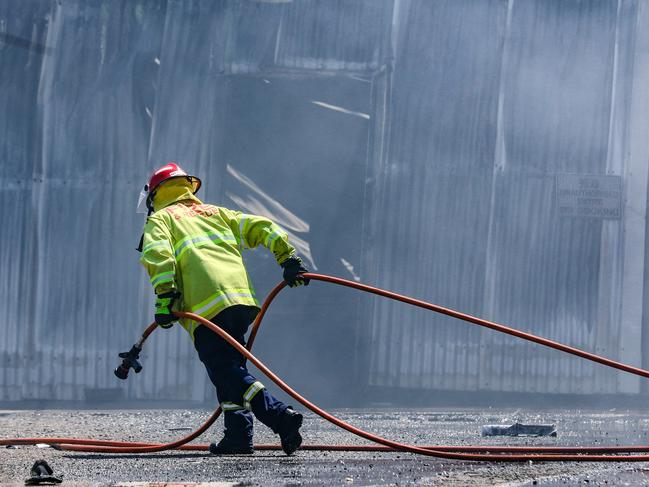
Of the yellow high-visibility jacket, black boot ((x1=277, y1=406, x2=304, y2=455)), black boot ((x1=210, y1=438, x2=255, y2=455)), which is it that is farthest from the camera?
black boot ((x1=210, y1=438, x2=255, y2=455))

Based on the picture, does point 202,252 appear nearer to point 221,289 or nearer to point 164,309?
point 221,289

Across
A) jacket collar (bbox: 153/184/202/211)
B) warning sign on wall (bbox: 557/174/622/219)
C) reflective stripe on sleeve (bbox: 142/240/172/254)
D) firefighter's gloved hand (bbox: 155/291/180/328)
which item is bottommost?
firefighter's gloved hand (bbox: 155/291/180/328)

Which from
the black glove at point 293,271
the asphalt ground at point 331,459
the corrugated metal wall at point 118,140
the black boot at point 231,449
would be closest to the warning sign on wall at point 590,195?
the corrugated metal wall at point 118,140

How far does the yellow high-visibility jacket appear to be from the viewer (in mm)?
5574

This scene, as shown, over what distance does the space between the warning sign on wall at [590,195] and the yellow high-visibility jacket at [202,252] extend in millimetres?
4902

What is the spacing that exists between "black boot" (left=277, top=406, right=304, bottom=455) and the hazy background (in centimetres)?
453

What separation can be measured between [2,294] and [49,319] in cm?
52

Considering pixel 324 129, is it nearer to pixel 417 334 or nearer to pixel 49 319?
pixel 417 334

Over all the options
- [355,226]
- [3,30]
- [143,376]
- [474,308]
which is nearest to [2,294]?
[143,376]

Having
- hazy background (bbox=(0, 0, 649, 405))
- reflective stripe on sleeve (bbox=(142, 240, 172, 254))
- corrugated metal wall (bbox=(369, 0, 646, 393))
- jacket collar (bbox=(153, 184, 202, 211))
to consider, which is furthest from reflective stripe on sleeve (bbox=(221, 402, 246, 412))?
corrugated metal wall (bbox=(369, 0, 646, 393))

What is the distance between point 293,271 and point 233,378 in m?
0.73

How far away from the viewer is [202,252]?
5.76 metres

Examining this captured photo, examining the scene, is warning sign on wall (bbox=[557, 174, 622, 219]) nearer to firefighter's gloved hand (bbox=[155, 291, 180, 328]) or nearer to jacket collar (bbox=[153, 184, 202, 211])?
jacket collar (bbox=[153, 184, 202, 211])

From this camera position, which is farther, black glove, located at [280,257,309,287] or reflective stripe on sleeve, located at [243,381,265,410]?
black glove, located at [280,257,309,287]
